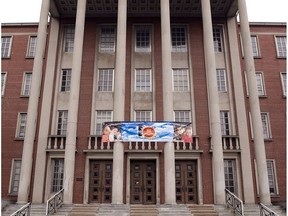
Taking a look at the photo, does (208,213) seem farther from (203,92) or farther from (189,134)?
(203,92)

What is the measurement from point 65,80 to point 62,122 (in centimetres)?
354

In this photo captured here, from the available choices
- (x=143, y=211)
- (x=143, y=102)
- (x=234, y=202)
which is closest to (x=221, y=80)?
(x=143, y=102)

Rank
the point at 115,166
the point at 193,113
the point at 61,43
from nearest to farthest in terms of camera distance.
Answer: the point at 115,166 → the point at 193,113 → the point at 61,43

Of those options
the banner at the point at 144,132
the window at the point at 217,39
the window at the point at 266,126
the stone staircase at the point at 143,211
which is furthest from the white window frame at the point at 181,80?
the stone staircase at the point at 143,211

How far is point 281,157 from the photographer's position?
24.3m

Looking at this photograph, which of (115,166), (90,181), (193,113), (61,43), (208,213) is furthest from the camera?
(61,43)

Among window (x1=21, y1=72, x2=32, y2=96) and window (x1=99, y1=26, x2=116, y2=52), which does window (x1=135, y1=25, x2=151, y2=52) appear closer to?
window (x1=99, y1=26, x2=116, y2=52)

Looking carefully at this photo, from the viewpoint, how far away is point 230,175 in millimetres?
22484

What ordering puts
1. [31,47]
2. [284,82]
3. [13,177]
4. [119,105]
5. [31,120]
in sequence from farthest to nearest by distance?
[31,47]
[284,82]
[13,177]
[31,120]
[119,105]

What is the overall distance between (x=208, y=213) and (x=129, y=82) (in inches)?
464

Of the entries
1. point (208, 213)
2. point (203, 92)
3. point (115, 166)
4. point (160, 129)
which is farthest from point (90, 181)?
point (203, 92)

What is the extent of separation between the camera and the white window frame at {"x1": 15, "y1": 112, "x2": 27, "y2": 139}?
25750mm

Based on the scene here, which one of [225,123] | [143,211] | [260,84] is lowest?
[143,211]

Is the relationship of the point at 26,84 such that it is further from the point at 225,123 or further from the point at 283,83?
the point at 283,83
